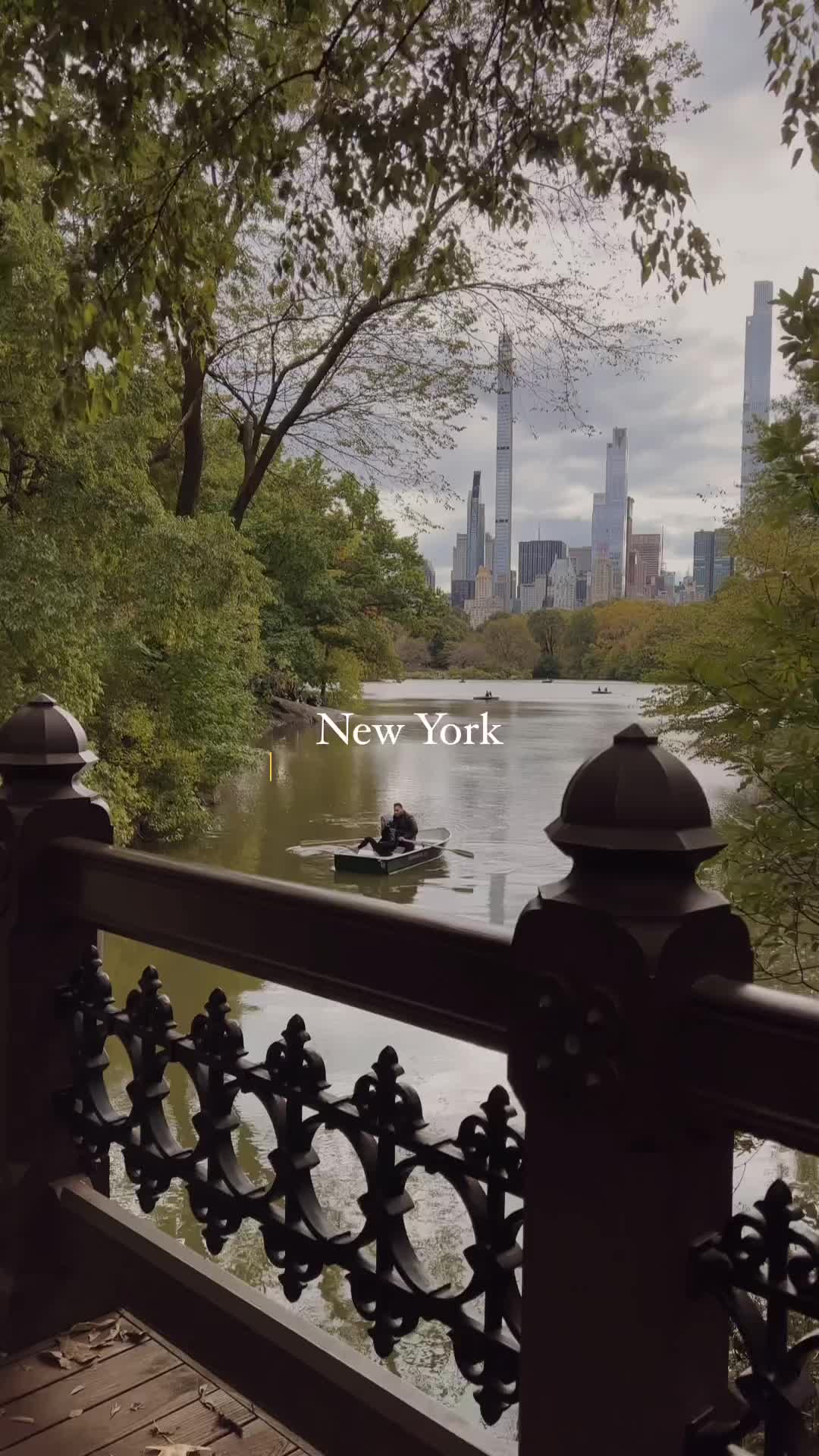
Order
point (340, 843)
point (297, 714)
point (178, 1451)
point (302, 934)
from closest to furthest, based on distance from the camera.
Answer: point (302, 934), point (178, 1451), point (340, 843), point (297, 714)

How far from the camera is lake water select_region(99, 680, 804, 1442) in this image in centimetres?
900

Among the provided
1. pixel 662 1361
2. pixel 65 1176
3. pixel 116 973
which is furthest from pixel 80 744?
pixel 116 973

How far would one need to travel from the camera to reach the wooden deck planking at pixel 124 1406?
191 cm

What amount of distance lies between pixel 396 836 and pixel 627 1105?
843 inches

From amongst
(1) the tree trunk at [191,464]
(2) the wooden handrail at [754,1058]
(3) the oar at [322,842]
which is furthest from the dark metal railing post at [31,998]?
(3) the oar at [322,842]

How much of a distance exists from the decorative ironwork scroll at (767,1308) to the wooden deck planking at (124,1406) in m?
1.02

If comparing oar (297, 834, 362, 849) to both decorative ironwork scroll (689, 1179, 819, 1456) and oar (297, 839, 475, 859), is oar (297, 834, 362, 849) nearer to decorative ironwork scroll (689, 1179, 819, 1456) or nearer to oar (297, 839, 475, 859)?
oar (297, 839, 475, 859)

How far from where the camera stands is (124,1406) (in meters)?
2.00

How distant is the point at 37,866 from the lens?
2.23 metres

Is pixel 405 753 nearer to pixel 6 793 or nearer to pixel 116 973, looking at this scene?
pixel 116 973

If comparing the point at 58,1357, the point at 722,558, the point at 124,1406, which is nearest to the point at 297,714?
the point at 722,558

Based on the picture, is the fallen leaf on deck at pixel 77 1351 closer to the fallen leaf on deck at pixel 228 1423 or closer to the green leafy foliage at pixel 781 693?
the fallen leaf on deck at pixel 228 1423

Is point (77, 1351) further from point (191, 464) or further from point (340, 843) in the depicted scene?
point (340, 843)

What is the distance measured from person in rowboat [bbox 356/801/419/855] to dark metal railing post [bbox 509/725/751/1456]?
20.9 m
